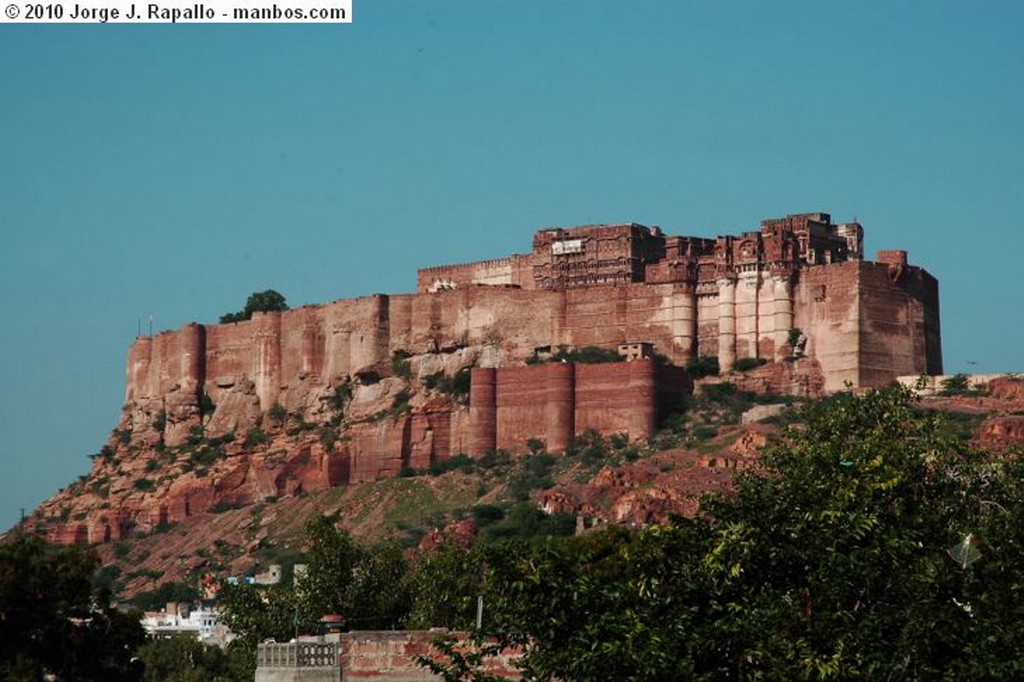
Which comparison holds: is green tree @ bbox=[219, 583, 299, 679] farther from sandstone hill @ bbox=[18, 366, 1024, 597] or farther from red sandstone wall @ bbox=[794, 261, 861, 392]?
red sandstone wall @ bbox=[794, 261, 861, 392]

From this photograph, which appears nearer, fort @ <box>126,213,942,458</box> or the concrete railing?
the concrete railing

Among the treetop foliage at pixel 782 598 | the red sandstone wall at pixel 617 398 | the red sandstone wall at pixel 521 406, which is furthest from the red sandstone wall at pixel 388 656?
the red sandstone wall at pixel 521 406

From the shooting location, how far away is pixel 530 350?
337 ft

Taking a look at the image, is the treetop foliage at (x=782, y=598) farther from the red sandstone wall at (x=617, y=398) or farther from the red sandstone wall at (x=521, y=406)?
the red sandstone wall at (x=521, y=406)

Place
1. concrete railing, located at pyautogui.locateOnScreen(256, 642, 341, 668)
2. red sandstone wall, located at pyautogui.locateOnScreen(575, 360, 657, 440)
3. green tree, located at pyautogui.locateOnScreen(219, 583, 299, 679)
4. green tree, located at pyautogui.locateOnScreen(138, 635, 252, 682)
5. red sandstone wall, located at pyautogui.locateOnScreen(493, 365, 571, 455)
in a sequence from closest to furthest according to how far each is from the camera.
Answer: concrete railing, located at pyautogui.locateOnScreen(256, 642, 341, 668) → green tree, located at pyautogui.locateOnScreen(219, 583, 299, 679) → green tree, located at pyautogui.locateOnScreen(138, 635, 252, 682) → red sandstone wall, located at pyautogui.locateOnScreen(575, 360, 657, 440) → red sandstone wall, located at pyautogui.locateOnScreen(493, 365, 571, 455)

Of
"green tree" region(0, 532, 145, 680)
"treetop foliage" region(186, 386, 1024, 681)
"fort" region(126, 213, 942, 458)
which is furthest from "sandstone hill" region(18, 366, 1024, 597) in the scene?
"treetop foliage" region(186, 386, 1024, 681)

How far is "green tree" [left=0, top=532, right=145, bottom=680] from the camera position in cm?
4106

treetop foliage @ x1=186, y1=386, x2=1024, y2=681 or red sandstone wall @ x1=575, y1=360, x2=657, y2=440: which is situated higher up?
red sandstone wall @ x1=575, y1=360, x2=657, y2=440

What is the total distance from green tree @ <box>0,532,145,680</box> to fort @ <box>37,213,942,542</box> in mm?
53645

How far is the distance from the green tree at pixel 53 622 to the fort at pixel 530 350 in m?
53.6

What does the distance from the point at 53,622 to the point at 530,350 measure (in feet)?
203

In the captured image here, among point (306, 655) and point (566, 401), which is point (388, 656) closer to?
point (306, 655)

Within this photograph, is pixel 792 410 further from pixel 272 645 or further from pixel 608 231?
pixel 272 645

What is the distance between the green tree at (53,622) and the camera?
4106cm
